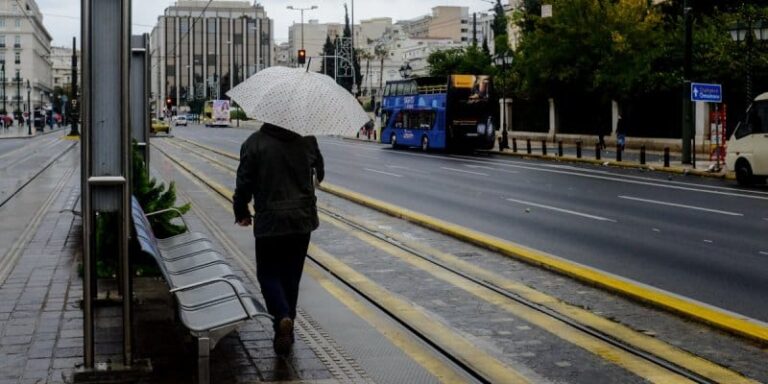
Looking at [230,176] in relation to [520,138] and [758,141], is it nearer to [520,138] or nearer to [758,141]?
[758,141]

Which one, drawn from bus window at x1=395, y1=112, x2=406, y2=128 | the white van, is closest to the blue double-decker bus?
bus window at x1=395, y1=112, x2=406, y2=128

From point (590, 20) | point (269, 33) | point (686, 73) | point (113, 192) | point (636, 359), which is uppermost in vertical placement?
point (269, 33)

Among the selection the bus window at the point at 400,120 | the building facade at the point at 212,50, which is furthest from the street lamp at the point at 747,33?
the building facade at the point at 212,50

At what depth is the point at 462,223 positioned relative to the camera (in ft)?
50.6

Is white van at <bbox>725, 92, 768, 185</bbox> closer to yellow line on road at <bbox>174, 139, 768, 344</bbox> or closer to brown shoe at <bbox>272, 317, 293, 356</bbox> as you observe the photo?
yellow line on road at <bbox>174, 139, 768, 344</bbox>

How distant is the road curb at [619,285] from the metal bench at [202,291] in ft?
12.2

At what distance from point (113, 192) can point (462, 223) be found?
32.3ft

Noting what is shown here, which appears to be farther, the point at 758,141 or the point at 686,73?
the point at 686,73

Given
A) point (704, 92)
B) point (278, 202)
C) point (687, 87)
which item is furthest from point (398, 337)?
point (687, 87)

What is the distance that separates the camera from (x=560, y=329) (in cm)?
770

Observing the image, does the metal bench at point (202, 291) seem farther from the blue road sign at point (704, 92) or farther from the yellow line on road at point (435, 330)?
the blue road sign at point (704, 92)

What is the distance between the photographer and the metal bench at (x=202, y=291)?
220 inches

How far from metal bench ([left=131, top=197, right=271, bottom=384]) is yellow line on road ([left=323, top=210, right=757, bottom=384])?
2.54 m

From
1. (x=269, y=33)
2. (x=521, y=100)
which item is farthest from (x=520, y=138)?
(x=269, y=33)
